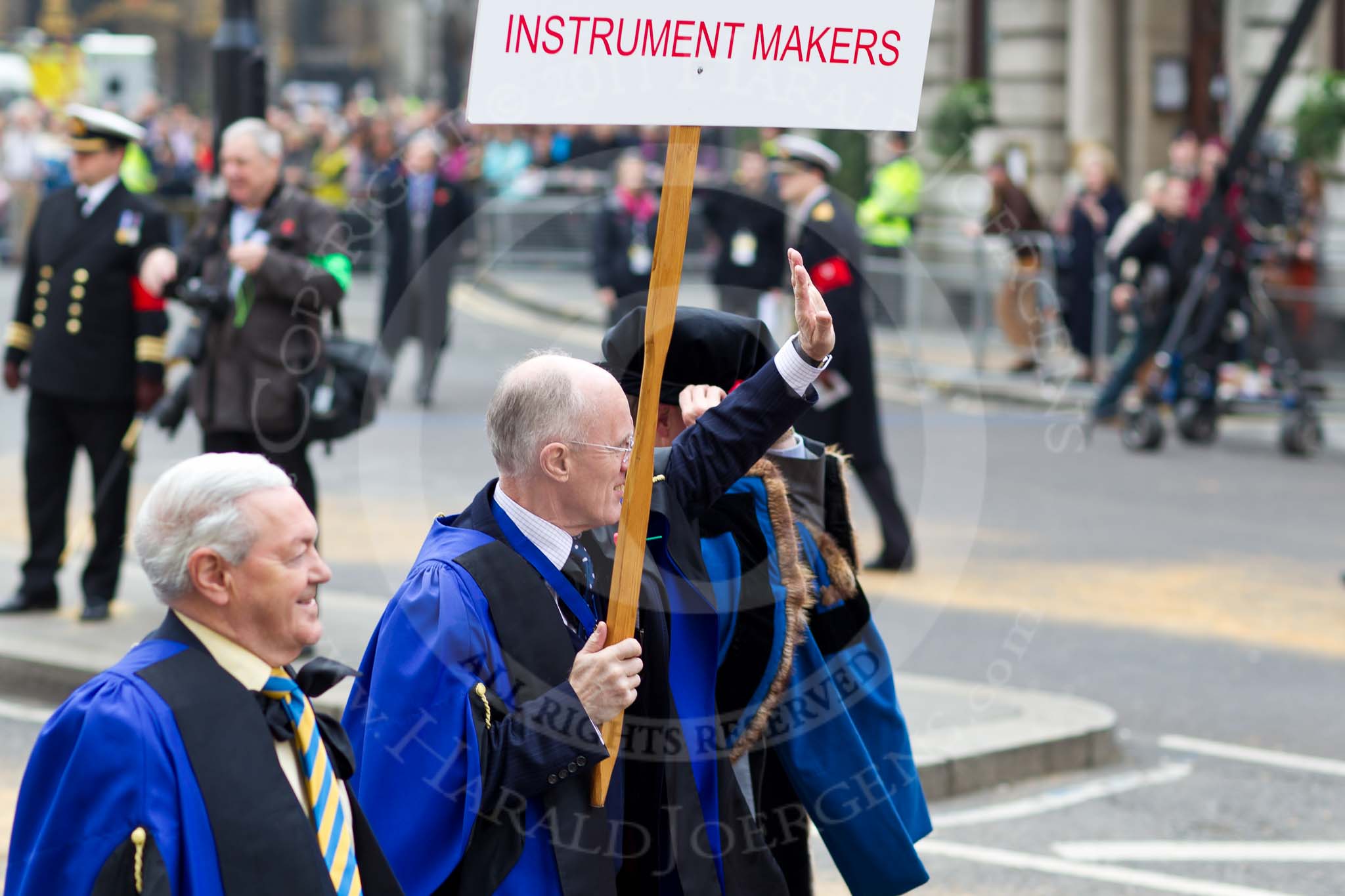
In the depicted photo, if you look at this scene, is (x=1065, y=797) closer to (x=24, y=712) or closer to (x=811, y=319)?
(x=811, y=319)

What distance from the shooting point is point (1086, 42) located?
70.4ft

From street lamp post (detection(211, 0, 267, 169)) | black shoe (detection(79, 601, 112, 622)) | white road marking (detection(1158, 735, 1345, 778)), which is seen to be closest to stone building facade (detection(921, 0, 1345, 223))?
street lamp post (detection(211, 0, 267, 169))

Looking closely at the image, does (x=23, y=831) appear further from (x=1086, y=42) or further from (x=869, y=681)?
(x=1086, y=42)

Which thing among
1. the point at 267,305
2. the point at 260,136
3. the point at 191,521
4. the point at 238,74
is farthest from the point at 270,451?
the point at 191,521

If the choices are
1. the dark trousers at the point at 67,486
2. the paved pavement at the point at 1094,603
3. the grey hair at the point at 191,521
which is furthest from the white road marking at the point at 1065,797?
the grey hair at the point at 191,521

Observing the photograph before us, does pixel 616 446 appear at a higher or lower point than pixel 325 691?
higher

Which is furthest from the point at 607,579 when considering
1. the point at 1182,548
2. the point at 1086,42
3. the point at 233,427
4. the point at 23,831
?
the point at 1086,42

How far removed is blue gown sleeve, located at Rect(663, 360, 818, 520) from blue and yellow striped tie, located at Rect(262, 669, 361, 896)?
1.00m

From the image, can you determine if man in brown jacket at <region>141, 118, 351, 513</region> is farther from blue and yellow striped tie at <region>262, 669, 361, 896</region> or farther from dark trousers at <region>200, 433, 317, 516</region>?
blue and yellow striped tie at <region>262, 669, 361, 896</region>

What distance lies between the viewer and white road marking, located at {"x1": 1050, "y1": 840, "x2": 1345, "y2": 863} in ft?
18.2

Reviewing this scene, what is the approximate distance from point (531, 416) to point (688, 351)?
21.4 inches

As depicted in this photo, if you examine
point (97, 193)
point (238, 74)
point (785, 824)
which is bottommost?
point (785, 824)

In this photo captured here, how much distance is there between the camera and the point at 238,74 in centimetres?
793

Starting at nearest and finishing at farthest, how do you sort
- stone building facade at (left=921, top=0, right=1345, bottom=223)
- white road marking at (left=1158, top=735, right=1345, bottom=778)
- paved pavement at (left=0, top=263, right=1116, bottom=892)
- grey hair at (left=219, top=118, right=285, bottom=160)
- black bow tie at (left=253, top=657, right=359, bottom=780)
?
black bow tie at (left=253, top=657, right=359, bottom=780)
paved pavement at (left=0, top=263, right=1116, bottom=892)
white road marking at (left=1158, top=735, right=1345, bottom=778)
grey hair at (left=219, top=118, right=285, bottom=160)
stone building facade at (left=921, top=0, right=1345, bottom=223)
